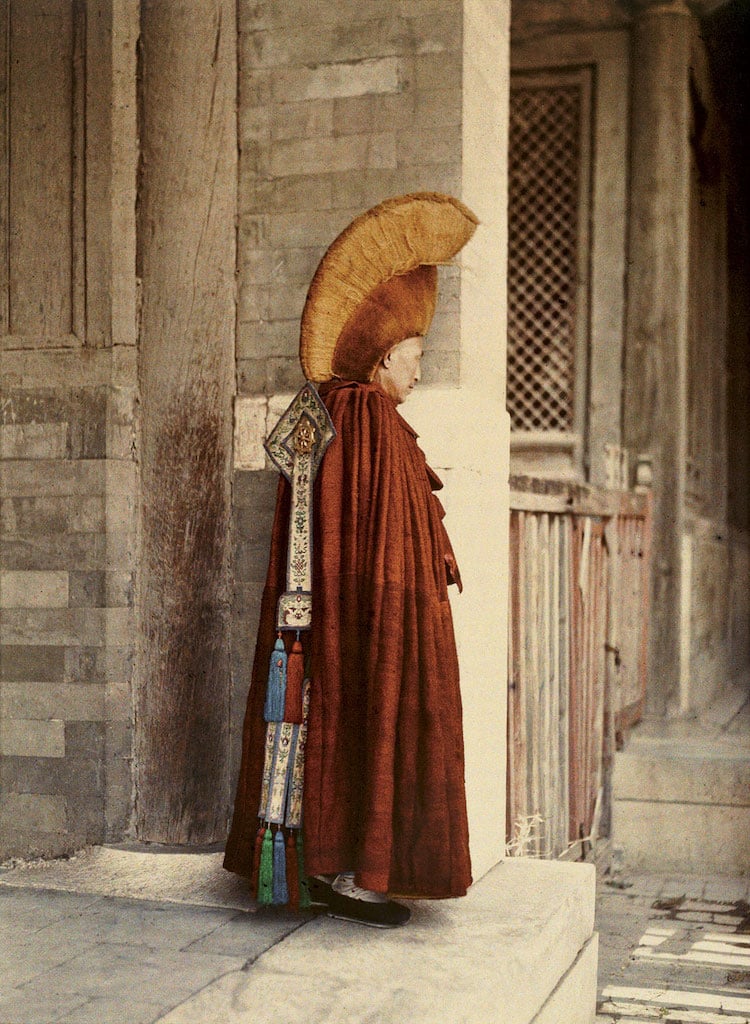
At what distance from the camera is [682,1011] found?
4.81 metres

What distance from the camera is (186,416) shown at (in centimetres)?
471

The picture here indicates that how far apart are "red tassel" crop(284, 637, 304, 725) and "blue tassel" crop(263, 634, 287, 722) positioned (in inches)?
0.5

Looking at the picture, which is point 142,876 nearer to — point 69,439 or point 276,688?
point 276,688

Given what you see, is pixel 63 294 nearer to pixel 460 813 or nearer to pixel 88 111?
pixel 88 111

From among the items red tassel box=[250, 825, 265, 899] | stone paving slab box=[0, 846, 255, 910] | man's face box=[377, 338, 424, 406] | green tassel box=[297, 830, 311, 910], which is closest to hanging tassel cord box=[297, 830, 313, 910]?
green tassel box=[297, 830, 311, 910]

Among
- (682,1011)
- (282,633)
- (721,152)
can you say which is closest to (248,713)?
(282,633)

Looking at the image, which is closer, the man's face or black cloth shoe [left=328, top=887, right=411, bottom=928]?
black cloth shoe [left=328, top=887, right=411, bottom=928]

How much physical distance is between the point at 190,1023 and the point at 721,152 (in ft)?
28.5

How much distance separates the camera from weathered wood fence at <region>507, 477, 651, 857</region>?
5555mm

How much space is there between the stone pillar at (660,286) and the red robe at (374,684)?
435cm

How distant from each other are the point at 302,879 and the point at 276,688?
1.84ft

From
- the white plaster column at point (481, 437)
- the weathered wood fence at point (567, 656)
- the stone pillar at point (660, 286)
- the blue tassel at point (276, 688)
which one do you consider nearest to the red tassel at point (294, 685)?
the blue tassel at point (276, 688)

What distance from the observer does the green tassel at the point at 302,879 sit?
12.6 feet

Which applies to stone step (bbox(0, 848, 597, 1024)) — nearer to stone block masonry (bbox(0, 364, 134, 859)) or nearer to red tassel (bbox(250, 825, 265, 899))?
red tassel (bbox(250, 825, 265, 899))
